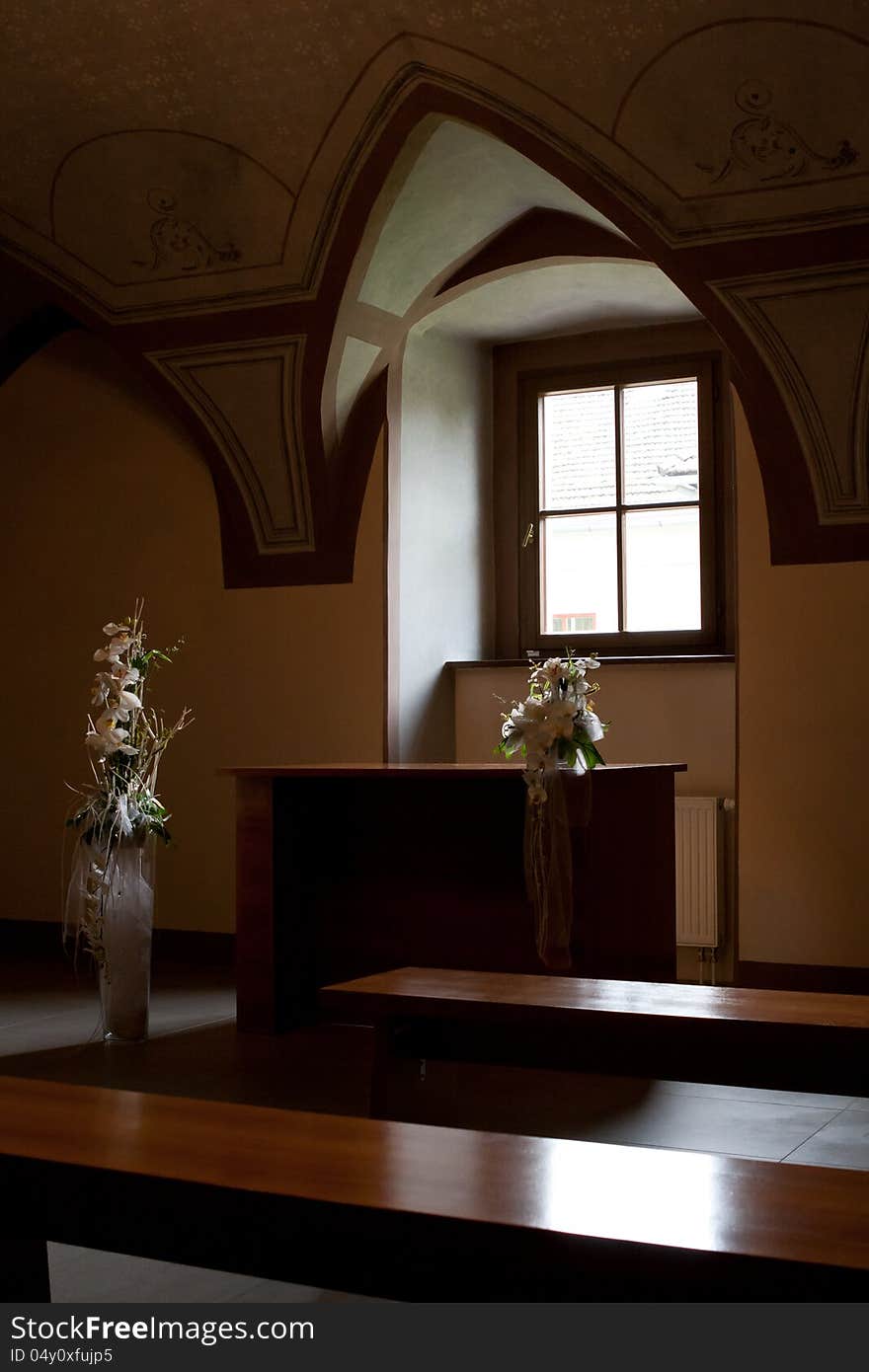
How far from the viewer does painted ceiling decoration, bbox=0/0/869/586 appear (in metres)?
5.36

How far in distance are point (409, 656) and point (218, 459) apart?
54.4 inches

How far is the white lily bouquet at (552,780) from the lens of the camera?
15.8 ft

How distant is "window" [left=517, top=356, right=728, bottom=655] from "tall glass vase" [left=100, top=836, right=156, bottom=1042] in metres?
3.28

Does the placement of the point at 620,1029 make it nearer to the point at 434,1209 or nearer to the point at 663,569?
the point at 434,1209

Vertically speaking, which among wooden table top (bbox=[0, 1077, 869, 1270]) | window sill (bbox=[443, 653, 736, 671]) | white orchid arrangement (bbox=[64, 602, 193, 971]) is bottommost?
wooden table top (bbox=[0, 1077, 869, 1270])

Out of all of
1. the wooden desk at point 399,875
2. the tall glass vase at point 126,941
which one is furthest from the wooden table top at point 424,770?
the tall glass vase at point 126,941

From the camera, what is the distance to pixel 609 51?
5289 millimetres

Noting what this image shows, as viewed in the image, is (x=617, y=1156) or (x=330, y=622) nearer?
(x=617, y=1156)

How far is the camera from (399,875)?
5602 millimetres

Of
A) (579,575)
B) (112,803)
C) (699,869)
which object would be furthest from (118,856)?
(579,575)

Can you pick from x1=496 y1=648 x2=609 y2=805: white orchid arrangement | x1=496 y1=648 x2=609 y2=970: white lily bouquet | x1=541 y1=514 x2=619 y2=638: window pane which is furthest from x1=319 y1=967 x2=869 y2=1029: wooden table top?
x1=541 y1=514 x2=619 y2=638: window pane

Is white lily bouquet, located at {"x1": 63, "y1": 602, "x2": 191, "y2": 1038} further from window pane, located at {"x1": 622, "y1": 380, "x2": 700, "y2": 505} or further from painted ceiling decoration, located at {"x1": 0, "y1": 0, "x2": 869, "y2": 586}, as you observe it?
window pane, located at {"x1": 622, "y1": 380, "x2": 700, "y2": 505}

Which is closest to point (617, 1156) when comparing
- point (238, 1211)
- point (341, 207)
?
point (238, 1211)
